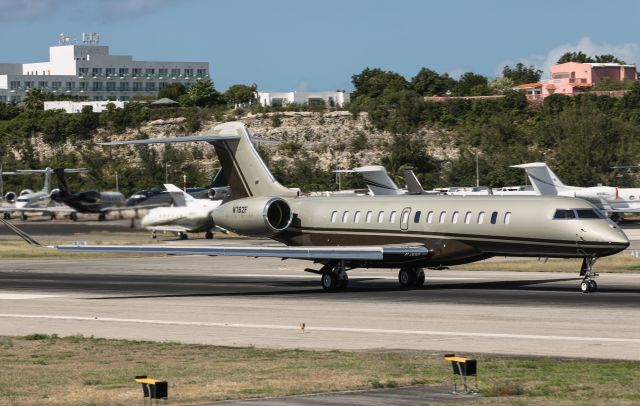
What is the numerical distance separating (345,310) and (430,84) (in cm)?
14565

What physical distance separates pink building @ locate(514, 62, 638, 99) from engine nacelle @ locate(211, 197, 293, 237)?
13921cm

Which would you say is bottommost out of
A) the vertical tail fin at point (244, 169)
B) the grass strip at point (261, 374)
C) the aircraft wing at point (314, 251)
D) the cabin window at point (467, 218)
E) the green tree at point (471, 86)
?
the grass strip at point (261, 374)

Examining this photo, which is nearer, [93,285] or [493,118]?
[93,285]

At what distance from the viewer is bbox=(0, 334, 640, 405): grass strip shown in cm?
1786

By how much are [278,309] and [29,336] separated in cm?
782

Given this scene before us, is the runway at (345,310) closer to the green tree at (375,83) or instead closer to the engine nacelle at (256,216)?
the engine nacelle at (256,216)

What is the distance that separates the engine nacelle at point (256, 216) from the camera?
40.0 metres

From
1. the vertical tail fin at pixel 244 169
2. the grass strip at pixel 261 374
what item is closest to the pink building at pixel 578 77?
the vertical tail fin at pixel 244 169

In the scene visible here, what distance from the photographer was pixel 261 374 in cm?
2045

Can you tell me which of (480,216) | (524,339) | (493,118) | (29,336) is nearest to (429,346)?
(524,339)

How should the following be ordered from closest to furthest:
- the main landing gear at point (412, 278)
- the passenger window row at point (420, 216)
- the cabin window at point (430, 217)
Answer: the passenger window row at point (420, 216)
the cabin window at point (430, 217)
the main landing gear at point (412, 278)

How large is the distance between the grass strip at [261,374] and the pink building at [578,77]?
513ft

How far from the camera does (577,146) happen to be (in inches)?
A: 5128

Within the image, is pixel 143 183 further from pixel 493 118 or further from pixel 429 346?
pixel 429 346
